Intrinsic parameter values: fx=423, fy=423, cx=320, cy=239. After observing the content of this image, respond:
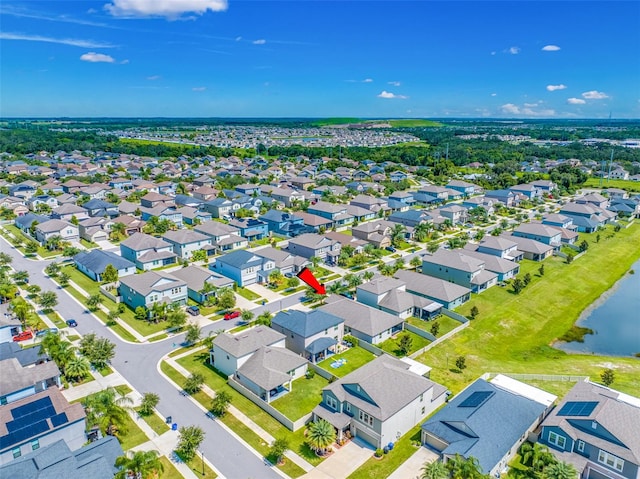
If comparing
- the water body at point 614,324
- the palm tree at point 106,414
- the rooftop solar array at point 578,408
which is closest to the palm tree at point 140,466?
the palm tree at point 106,414

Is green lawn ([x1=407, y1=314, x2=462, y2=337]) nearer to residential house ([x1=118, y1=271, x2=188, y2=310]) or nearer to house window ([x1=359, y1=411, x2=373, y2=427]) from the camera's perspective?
house window ([x1=359, y1=411, x2=373, y2=427])

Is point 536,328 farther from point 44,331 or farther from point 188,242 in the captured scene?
point 44,331

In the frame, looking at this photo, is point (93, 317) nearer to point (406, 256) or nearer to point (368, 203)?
point (406, 256)

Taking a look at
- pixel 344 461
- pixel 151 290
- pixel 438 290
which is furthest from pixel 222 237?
pixel 344 461

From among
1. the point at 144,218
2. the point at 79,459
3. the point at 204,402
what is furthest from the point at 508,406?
the point at 144,218

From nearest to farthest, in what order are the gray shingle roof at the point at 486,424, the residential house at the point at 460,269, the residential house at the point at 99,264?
the gray shingle roof at the point at 486,424 → the residential house at the point at 460,269 → the residential house at the point at 99,264

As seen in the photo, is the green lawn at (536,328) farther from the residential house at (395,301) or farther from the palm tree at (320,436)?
the palm tree at (320,436)
